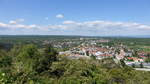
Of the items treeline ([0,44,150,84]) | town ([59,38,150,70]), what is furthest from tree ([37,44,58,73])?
town ([59,38,150,70])

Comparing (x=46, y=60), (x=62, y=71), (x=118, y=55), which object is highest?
(x=46, y=60)

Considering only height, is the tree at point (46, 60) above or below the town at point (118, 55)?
above

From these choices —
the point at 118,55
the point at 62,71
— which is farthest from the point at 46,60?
the point at 118,55

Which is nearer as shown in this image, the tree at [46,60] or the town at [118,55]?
the tree at [46,60]

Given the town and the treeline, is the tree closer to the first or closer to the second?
the treeline

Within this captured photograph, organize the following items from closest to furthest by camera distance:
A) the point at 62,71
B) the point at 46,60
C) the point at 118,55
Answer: the point at 62,71 < the point at 46,60 < the point at 118,55

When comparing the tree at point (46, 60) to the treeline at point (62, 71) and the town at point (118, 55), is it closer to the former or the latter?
the treeline at point (62, 71)

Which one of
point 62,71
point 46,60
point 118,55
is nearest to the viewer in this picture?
point 62,71

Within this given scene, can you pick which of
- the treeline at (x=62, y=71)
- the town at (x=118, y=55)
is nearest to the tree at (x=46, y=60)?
the treeline at (x=62, y=71)

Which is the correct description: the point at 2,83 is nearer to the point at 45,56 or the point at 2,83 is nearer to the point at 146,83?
the point at 146,83

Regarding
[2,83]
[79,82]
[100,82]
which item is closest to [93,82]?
[100,82]

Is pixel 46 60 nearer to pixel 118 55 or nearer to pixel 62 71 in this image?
pixel 62 71

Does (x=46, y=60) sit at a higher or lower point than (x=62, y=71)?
higher
